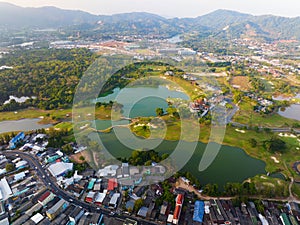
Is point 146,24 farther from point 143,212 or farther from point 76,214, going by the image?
point 76,214

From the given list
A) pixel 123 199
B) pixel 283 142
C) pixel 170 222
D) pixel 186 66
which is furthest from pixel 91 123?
pixel 186 66

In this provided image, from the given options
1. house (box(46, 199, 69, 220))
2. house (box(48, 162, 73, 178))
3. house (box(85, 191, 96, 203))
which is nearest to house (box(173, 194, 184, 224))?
house (box(85, 191, 96, 203))

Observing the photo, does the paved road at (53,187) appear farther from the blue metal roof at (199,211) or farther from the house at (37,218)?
the blue metal roof at (199,211)

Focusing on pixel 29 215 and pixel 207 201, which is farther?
pixel 207 201

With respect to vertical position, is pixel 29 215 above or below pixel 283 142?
below

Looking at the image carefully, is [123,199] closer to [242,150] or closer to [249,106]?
[242,150]

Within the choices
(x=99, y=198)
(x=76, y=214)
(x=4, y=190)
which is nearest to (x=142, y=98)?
(x=99, y=198)

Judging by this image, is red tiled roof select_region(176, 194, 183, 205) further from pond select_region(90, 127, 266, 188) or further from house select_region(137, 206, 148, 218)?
pond select_region(90, 127, 266, 188)
